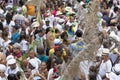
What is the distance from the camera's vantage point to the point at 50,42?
27.0 feet

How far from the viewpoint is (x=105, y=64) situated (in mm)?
6246

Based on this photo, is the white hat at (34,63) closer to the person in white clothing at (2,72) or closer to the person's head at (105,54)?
the person in white clothing at (2,72)

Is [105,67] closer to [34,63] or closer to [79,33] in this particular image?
[34,63]

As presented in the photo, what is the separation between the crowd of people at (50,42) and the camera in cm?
598

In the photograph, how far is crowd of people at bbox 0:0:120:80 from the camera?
598 cm

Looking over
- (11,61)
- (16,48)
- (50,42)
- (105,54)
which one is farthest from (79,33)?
(11,61)

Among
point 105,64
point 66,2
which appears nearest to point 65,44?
point 105,64

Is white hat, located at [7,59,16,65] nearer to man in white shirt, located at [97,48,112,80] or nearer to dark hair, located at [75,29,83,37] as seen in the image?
man in white shirt, located at [97,48,112,80]

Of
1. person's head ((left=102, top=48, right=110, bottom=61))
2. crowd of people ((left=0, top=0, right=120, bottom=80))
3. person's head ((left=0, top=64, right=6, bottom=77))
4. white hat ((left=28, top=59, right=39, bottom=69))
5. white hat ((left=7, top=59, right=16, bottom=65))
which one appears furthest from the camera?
white hat ((left=28, top=59, right=39, bottom=69))

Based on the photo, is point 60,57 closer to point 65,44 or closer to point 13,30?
point 65,44

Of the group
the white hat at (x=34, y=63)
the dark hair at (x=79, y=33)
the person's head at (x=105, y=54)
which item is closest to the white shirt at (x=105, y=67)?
A: the person's head at (x=105, y=54)

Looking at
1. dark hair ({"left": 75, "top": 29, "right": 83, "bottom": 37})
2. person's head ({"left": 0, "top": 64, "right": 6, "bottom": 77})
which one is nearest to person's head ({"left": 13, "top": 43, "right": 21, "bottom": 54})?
person's head ({"left": 0, "top": 64, "right": 6, "bottom": 77})

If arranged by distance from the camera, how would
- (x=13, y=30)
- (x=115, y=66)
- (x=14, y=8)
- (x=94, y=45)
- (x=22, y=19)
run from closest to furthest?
(x=94, y=45)
(x=115, y=66)
(x=13, y=30)
(x=22, y=19)
(x=14, y=8)

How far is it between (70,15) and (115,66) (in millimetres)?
5037
